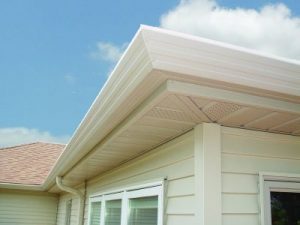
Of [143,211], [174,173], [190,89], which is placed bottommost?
[143,211]

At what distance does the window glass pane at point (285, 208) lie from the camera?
8.94ft

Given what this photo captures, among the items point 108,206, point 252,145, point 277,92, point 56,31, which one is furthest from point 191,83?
point 56,31

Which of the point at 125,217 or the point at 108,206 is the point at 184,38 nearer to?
the point at 125,217

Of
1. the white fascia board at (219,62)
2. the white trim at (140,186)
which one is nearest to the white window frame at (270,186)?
the white fascia board at (219,62)

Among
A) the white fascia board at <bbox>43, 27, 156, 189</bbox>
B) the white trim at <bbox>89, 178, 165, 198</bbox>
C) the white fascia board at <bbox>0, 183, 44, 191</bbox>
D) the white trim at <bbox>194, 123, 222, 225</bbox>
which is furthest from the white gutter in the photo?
the white trim at <bbox>194, 123, 222, 225</bbox>

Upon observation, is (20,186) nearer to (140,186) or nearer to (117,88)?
(140,186)

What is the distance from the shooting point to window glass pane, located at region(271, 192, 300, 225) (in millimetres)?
2725

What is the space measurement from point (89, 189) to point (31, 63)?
22364mm

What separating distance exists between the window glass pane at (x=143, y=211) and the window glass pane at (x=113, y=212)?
1.78 feet

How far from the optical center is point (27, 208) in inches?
423

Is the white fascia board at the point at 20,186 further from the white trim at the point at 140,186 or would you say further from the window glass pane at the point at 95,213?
the white trim at the point at 140,186

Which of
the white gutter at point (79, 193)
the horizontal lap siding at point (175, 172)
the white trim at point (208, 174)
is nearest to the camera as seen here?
the white trim at point (208, 174)

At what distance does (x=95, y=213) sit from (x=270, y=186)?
12.5 ft

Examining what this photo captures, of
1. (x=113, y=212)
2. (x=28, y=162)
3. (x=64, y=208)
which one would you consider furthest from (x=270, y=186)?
(x=28, y=162)
